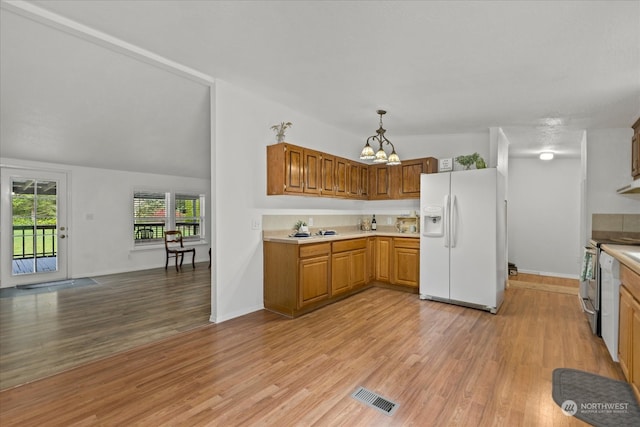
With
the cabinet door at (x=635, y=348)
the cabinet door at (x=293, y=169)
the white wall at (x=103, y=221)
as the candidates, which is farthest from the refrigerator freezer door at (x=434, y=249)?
the white wall at (x=103, y=221)

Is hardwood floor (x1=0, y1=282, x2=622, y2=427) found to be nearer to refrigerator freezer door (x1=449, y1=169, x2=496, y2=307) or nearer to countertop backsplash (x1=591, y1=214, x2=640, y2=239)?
refrigerator freezer door (x1=449, y1=169, x2=496, y2=307)

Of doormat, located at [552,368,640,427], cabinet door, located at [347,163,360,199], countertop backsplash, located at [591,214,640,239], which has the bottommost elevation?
doormat, located at [552,368,640,427]

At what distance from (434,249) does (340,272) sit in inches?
55.6

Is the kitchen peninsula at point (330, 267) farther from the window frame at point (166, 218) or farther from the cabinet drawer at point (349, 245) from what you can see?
the window frame at point (166, 218)

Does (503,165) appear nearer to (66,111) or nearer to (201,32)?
(201,32)

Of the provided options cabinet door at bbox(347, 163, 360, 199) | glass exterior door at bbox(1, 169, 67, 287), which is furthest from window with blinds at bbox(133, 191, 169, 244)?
cabinet door at bbox(347, 163, 360, 199)

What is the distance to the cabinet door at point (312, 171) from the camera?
4.32m

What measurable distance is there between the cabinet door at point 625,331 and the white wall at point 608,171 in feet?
8.81

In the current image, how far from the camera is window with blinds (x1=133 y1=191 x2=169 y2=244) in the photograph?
7.09 meters

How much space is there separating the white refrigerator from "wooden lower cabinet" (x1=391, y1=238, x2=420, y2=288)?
19 centimetres

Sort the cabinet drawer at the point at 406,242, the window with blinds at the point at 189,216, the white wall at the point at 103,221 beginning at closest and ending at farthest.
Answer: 1. the cabinet drawer at the point at 406,242
2. the white wall at the point at 103,221
3. the window with blinds at the point at 189,216

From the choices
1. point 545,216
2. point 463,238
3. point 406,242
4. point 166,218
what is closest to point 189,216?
point 166,218

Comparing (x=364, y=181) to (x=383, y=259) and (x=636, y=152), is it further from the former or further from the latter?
(x=636, y=152)

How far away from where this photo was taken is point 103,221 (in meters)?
6.53
